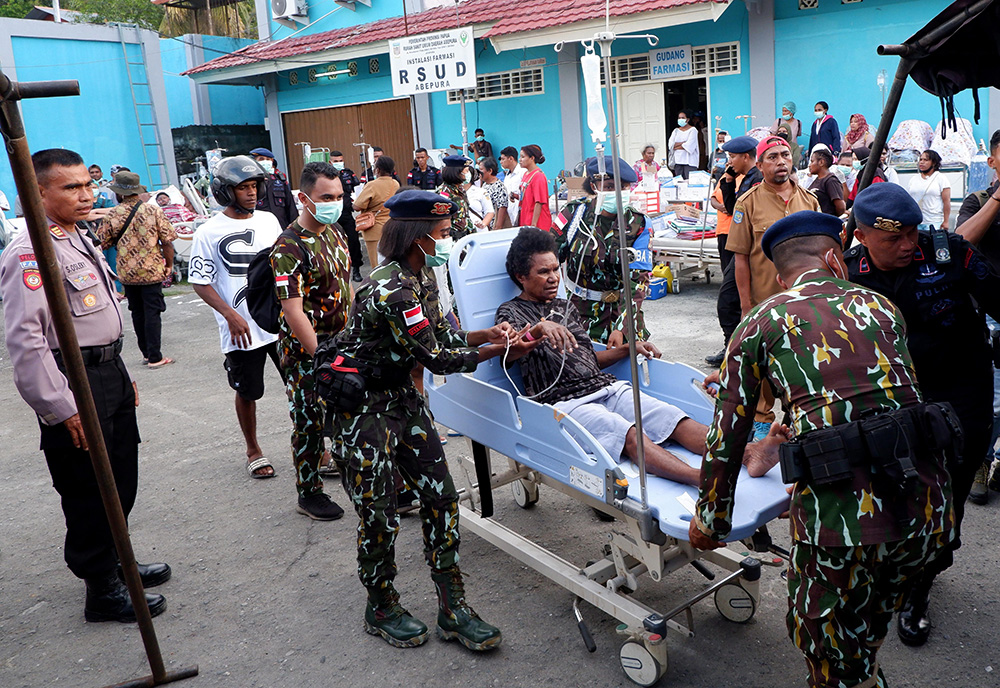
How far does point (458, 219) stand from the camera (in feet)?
24.7

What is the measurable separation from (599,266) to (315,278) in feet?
5.95

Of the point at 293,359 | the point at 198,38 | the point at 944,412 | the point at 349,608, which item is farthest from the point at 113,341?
the point at 198,38

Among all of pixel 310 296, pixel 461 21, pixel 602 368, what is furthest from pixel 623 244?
pixel 461 21

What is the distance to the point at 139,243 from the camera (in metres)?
7.93

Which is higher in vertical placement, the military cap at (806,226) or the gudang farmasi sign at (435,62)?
the gudang farmasi sign at (435,62)

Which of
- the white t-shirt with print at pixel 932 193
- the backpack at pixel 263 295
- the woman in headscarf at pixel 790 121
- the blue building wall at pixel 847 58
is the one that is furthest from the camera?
the woman in headscarf at pixel 790 121

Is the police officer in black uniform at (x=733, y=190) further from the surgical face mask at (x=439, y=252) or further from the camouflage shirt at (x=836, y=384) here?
the camouflage shirt at (x=836, y=384)

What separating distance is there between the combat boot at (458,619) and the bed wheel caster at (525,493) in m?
1.20

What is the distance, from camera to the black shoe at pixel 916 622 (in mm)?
3209

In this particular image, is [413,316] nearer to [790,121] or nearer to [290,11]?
[790,121]

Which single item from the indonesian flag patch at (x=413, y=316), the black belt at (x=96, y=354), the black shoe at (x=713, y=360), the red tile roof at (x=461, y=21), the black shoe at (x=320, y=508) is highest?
the red tile roof at (x=461, y=21)

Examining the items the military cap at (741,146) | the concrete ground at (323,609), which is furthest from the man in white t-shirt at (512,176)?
the concrete ground at (323,609)

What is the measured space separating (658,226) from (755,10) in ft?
17.4

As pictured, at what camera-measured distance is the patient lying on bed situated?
129 inches
